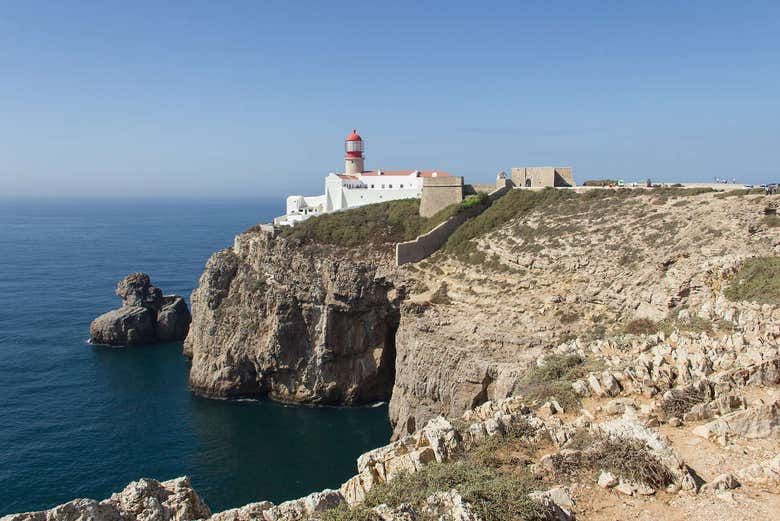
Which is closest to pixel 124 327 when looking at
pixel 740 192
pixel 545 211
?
pixel 545 211

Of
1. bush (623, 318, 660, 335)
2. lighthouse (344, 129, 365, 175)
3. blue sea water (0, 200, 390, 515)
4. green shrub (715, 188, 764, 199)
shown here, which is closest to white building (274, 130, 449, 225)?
lighthouse (344, 129, 365, 175)

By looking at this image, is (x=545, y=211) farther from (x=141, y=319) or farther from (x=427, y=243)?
(x=141, y=319)

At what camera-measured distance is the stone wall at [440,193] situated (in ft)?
157

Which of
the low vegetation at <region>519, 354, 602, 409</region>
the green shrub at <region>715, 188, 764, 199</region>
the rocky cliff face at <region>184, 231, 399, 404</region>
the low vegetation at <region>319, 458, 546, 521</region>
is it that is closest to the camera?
the low vegetation at <region>319, 458, 546, 521</region>

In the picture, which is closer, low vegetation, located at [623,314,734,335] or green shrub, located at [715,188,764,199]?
low vegetation, located at [623,314,734,335]

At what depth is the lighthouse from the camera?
63656mm

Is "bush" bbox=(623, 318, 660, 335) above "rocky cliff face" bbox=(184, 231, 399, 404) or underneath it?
above

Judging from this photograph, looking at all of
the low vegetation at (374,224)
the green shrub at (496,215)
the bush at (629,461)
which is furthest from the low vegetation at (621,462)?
the low vegetation at (374,224)

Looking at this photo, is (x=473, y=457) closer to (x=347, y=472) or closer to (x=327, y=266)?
(x=347, y=472)

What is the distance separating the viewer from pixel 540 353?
27.7 metres

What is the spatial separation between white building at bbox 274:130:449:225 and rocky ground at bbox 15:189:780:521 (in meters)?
10.8

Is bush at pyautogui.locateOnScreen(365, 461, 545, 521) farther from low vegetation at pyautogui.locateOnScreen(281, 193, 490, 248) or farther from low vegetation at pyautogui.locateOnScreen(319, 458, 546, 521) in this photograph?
low vegetation at pyautogui.locateOnScreen(281, 193, 490, 248)

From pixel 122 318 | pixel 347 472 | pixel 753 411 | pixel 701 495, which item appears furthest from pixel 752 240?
pixel 122 318

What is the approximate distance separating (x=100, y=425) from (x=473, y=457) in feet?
104
